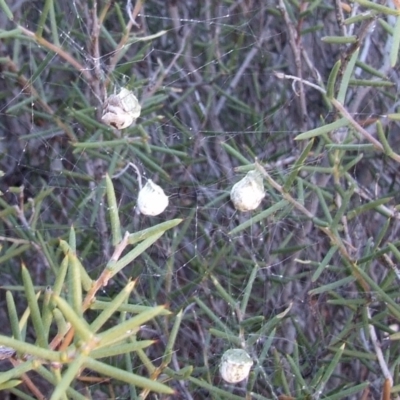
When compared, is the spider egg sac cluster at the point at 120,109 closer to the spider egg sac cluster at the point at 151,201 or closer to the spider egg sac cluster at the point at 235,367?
the spider egg sac cluster at the point at 151,201

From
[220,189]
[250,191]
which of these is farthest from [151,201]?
[220,189]

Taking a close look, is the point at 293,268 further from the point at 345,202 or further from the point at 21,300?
the point at 21,300


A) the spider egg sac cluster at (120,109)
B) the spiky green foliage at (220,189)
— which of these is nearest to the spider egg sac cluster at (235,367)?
the spiky green foliage at (220,189)

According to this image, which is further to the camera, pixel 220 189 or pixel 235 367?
pixel 220 189

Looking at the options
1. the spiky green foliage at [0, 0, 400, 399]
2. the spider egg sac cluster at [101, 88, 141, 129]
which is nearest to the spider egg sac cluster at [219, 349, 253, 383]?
the spiky green foliage at [0, 0, 400, 399]

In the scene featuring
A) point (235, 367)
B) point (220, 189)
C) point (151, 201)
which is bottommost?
point (220, 189)

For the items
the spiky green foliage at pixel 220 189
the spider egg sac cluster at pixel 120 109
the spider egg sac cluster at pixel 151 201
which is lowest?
the spiky green foliage at pixel 220 189

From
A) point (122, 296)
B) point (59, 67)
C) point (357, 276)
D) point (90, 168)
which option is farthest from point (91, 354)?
point (59, 67)

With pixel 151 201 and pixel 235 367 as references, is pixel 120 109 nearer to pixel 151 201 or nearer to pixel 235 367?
pixel 151 201

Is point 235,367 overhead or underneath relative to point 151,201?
underneath
